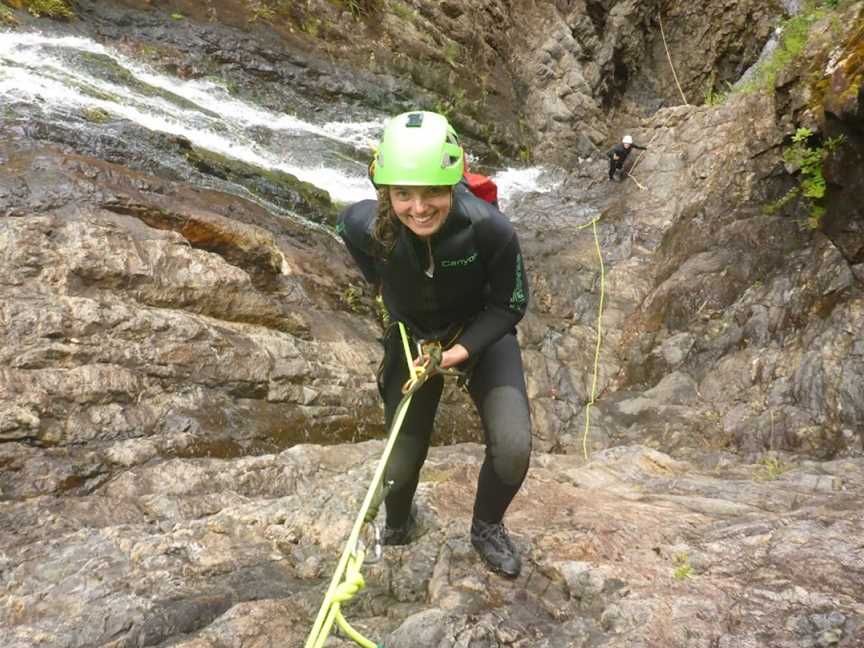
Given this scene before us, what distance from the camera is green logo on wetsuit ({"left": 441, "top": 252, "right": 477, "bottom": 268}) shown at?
2.76 metres

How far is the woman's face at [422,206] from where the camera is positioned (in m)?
2.56

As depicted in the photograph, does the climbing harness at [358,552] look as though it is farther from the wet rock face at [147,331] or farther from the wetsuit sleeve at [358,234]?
the wet rock face at [147,331]

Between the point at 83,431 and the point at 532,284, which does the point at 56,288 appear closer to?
the point at 83,431

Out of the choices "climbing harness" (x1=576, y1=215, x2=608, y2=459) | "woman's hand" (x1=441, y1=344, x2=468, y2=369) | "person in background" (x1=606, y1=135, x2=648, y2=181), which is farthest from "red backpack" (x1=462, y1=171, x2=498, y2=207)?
"person in background" (x1=606, y1=135, x2=648, y2=181)

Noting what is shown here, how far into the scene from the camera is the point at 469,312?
10.1ft

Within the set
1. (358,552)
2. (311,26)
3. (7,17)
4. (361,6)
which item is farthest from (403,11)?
(358,552)

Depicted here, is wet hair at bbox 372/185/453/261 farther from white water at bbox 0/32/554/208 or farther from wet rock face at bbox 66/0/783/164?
wet rock face at bbox 66/0/783/164

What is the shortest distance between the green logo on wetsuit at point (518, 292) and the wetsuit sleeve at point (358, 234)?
0.71 metres

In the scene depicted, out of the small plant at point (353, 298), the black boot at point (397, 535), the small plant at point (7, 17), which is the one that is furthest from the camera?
the small plant at point (7, 17)

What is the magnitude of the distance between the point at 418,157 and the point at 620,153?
40.3 feet

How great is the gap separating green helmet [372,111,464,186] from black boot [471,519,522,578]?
1.87 m

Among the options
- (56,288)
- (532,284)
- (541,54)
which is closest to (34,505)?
(56,288)

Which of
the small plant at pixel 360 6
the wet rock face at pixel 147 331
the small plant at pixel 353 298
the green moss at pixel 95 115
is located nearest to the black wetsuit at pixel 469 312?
the wet rock face at pixel 147 331

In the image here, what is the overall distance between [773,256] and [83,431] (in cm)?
846
